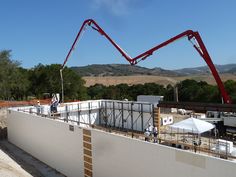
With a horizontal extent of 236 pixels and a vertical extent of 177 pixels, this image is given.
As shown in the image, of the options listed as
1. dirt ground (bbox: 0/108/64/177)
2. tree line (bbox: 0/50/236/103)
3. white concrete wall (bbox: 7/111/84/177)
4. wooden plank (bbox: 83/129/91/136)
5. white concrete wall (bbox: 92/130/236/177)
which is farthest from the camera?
tree line (bbox: 0/50/236/103)

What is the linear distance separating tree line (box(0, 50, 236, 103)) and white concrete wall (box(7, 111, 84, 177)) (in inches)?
918

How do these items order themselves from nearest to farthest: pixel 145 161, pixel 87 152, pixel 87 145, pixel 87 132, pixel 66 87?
pixel 145 161 → pixel 87 132 → pixel 87 145 → pixel 87 152 → pixel 66 87

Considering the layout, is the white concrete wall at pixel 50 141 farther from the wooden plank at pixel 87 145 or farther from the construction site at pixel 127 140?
the wooden plank at pixel 87 145

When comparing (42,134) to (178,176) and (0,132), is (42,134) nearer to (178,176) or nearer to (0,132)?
(0,132)

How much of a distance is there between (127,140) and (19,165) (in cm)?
968

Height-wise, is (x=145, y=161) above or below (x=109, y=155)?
above

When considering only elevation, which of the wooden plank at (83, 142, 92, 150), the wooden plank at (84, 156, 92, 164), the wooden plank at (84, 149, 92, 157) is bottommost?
the wooden plank at (84, 156, 92, 164)

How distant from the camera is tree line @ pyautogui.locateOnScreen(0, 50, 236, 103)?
48.7 metres

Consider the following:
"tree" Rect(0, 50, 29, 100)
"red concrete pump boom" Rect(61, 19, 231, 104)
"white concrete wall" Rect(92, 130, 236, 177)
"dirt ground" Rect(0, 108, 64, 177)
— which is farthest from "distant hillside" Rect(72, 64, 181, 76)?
"white concrete wall" Rect(92, 130, 236, 177)

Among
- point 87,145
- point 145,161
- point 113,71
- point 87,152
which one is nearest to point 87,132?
point 87,145

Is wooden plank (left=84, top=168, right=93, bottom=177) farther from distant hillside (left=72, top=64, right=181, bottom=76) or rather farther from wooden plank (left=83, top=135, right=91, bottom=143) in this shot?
distant hillside (left=72, top=64, right=181, bottom=76)

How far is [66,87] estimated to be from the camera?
59.8 meters

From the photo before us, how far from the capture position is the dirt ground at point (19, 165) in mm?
16500

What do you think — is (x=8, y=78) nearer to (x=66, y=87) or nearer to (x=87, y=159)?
(x=66, y=87)
